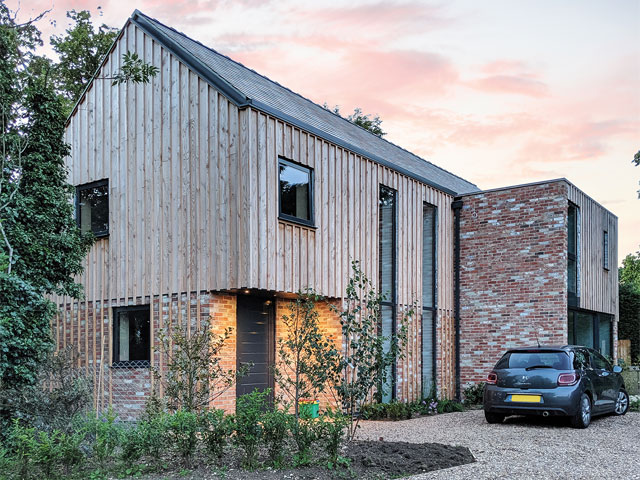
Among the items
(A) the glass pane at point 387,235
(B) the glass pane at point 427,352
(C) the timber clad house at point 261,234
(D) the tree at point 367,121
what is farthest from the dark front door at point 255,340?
(D) the tree at point 367,121

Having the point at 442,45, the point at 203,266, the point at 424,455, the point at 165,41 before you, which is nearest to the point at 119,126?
the point at 165,41

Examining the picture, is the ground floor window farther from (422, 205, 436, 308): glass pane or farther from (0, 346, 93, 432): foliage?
(0, 346, 93, 432): foliage

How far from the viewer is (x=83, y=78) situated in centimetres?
2198

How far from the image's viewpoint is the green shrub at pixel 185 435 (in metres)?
6.85

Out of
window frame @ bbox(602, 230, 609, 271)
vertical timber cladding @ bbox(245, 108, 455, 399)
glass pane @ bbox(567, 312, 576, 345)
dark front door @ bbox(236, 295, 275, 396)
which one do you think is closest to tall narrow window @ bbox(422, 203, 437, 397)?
vertical timber cladding @ bbox(245, 108, 455, 399)

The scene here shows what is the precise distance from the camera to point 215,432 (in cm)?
699

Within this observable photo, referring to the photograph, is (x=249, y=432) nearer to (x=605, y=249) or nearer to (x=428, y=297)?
(x=428, y=297)

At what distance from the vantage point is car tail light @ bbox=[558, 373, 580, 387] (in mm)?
10586

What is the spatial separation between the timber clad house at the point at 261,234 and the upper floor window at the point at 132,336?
0.03 meters

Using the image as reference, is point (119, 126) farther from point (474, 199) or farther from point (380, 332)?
point (474, 199)

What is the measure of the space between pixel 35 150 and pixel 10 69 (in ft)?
3.47

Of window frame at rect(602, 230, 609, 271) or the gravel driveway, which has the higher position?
window frame at rect(602, 230, 609, 271)

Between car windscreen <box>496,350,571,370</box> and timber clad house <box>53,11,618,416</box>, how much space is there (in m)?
1.71

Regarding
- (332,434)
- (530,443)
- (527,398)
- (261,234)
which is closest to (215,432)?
(332,434)
